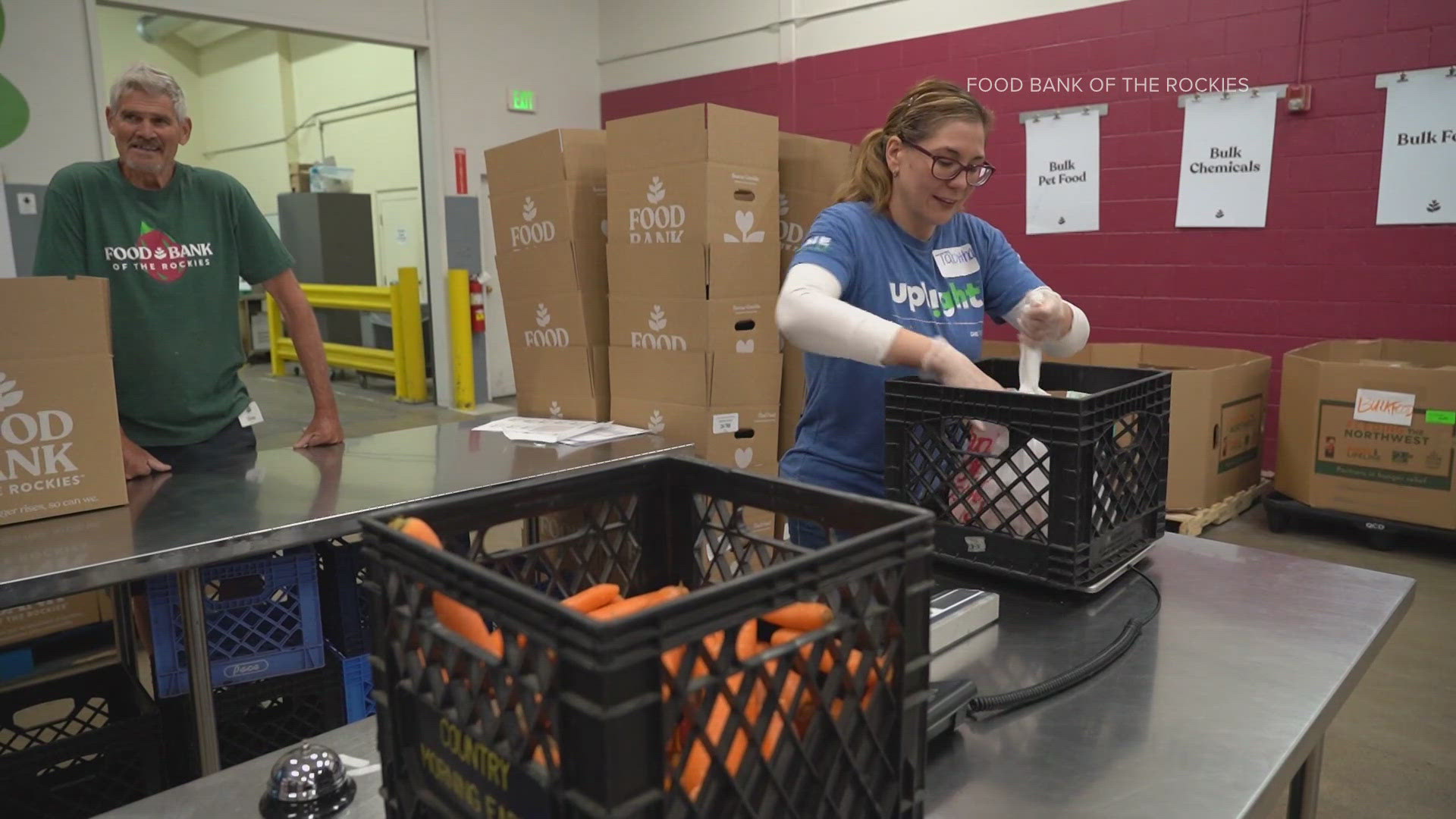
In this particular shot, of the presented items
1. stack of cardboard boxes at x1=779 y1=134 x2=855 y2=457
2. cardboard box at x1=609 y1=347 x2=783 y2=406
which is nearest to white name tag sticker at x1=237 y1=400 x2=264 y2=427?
cardboard box at x1=609 y1=347 x2=783 y2=406

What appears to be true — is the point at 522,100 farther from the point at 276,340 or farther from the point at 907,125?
the point at 907,125

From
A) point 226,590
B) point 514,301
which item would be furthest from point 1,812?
point 514,301

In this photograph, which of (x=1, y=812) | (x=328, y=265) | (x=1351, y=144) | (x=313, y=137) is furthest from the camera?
(x=313, y=137)

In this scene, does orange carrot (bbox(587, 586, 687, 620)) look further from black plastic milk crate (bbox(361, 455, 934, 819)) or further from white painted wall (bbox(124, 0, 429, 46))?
white painted wall (bbox(124, 0, 429, 46))

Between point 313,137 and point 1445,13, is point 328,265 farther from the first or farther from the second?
point 1445,13

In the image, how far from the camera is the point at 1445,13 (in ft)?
12.2

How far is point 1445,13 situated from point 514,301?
12.4ft

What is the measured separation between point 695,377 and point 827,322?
1.22 meters

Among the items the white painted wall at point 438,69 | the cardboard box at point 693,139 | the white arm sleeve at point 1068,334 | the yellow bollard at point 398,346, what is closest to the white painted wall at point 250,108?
the yellow bollard at point 398,346

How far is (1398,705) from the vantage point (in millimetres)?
2543

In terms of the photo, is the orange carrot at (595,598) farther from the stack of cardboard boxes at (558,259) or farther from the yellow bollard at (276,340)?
the yellow bollard at (276,340)

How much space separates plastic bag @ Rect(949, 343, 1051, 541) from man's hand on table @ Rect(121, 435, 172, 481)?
175cm

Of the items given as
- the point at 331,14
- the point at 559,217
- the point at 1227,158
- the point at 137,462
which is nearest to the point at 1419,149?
the point at 1227,158

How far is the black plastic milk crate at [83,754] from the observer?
166 centimetres
